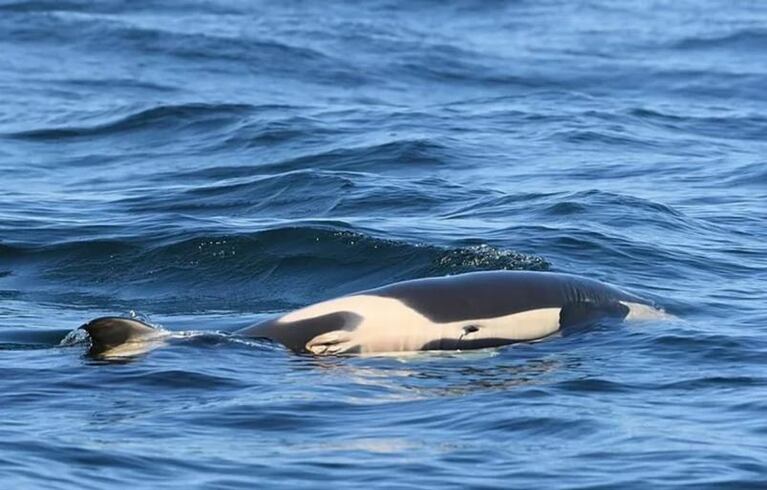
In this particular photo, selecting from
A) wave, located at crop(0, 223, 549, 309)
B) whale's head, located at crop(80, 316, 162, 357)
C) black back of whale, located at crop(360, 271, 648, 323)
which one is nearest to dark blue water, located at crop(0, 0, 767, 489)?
wave, located at crop(0, 223, 549, 309)

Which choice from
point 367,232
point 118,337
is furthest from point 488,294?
point 367,232

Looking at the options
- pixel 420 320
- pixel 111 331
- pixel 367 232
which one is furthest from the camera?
pixel 367 232

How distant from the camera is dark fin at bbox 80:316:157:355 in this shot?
1093 cm

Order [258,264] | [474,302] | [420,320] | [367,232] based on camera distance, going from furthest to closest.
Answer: [367,232], [258,264], [474,302], [420,320]

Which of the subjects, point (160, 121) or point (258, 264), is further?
point (160, 121)

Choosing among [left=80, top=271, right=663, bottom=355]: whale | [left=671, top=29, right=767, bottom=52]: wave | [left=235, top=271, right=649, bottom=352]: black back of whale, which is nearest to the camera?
[left=80, top=271, right=663, bottom=355]: whale

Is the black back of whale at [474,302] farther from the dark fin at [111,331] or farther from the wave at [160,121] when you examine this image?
the wave at [160,121]

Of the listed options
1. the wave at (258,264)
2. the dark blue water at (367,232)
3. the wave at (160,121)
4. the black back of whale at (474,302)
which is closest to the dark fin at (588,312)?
the black back of whale at (474,302)

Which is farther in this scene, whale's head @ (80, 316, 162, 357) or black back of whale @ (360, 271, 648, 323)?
black back of whale @ (360, 271, 648, 323)

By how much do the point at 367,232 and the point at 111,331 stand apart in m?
5.04

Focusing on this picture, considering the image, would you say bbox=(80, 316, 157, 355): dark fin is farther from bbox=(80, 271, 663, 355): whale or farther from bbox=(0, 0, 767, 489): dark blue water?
bbox=(0, 0, 767, 489): dark blue water

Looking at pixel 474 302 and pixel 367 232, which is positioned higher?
pixel 367 232

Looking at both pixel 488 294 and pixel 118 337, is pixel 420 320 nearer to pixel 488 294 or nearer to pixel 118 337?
pixel 488 294

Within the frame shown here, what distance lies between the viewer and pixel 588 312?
39.3 feet
